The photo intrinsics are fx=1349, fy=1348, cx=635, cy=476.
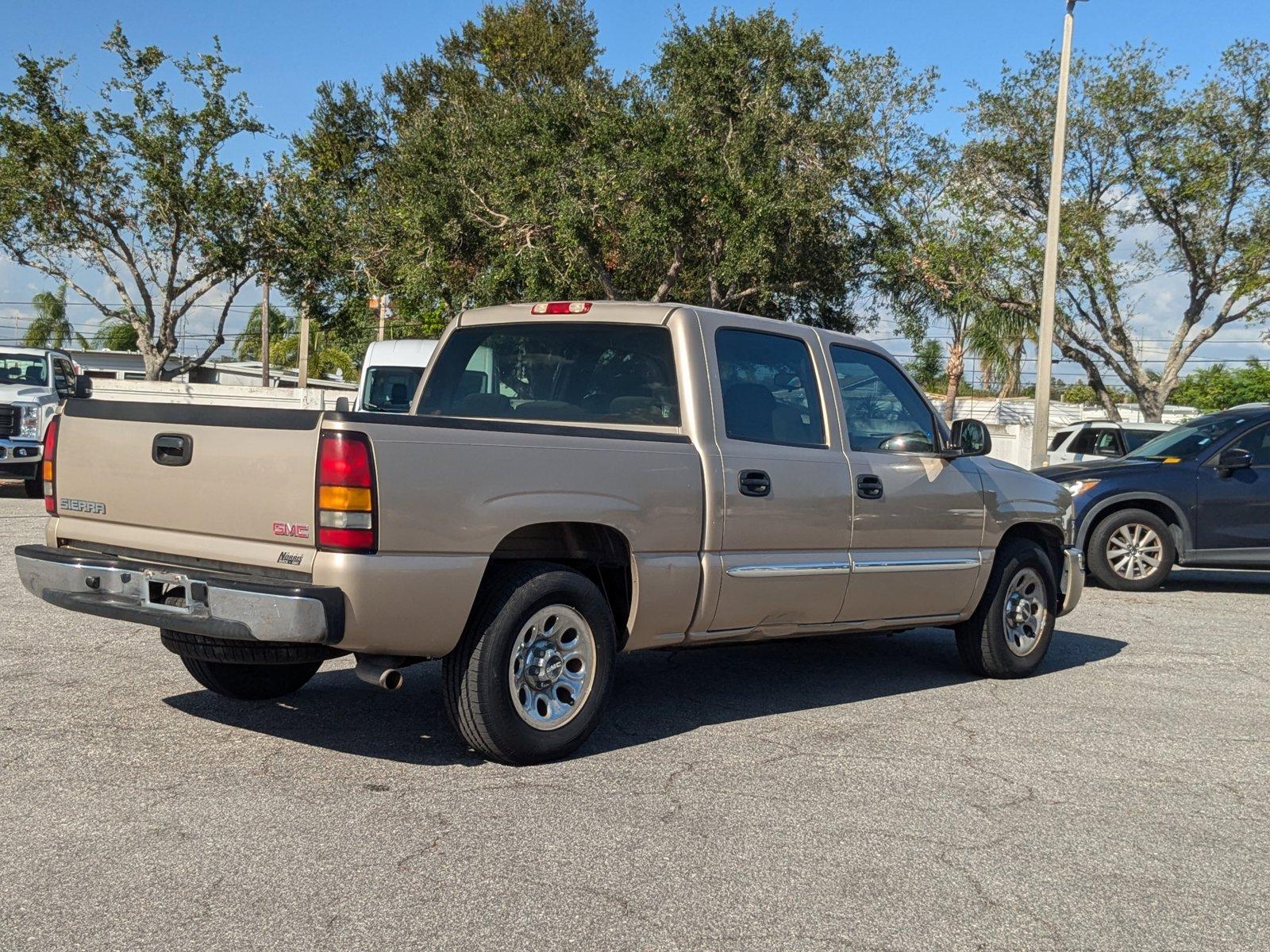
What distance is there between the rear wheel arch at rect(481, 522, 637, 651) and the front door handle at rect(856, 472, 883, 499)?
1464 millimetres

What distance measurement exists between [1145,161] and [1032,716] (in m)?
25.0

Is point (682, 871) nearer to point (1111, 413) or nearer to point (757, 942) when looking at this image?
point (757, 942)

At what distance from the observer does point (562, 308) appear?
21.3 ft

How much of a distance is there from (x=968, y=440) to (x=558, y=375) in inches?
89.4

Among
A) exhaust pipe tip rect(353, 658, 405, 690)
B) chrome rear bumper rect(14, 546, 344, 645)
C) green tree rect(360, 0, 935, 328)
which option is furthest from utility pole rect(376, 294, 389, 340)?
exhaust pipe tip rect(353, 658, 405, 690)

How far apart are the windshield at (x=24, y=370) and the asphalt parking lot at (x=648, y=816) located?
1128 centimetres

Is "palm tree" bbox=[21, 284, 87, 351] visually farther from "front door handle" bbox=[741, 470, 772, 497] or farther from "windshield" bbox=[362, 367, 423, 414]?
"front door handle" bbox=[741, 470, 772, 497]

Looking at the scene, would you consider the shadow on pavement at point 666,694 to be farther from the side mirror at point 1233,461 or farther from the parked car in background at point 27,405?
the parked car in background at point 27,405

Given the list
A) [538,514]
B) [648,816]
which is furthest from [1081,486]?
[648,816]

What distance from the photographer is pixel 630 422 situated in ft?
20.0

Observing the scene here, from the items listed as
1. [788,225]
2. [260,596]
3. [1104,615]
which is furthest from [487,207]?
[260,596]

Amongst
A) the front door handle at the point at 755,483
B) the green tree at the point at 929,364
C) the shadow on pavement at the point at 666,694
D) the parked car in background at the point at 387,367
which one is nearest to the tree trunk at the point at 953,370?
the green tree at the point at 929,364

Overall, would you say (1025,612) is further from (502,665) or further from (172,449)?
(172,449)

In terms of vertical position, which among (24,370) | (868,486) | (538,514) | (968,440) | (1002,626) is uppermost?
(24,370)
